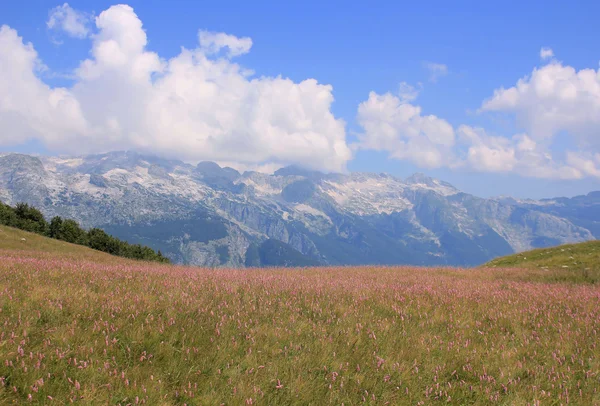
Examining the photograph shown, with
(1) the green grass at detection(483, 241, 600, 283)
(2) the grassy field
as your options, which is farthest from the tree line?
(2) the grassy field

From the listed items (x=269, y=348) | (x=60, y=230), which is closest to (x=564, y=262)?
(x=269, y=348)

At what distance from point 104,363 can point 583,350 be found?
770 cm

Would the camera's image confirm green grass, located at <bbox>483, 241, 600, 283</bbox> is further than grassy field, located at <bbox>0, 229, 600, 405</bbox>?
Yes

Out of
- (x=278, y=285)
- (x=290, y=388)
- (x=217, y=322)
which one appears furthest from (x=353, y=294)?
(x=290, y=388)

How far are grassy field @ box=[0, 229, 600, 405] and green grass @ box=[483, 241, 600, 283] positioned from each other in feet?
35.4

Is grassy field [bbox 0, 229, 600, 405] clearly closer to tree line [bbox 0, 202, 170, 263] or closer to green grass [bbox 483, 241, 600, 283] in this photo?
green grass [bbox 483, 241, 600, 283]

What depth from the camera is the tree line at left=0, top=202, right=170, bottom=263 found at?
69.9 metres

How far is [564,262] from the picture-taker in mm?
27094

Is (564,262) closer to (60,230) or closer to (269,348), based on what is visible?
(269,348)

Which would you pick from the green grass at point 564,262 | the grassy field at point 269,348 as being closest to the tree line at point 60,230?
the green grass at point 564,262

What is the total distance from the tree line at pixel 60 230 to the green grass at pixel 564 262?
2320 inches

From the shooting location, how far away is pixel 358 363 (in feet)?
18.7

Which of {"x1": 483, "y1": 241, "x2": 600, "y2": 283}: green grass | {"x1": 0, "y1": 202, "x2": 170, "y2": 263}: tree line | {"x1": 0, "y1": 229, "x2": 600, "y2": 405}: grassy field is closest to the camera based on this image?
{"x1": 0, "y1": 229, "x2": 600, "y2": 405}: grassy field

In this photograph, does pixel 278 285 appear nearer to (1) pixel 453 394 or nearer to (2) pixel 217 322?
(2) pixel 217 322
